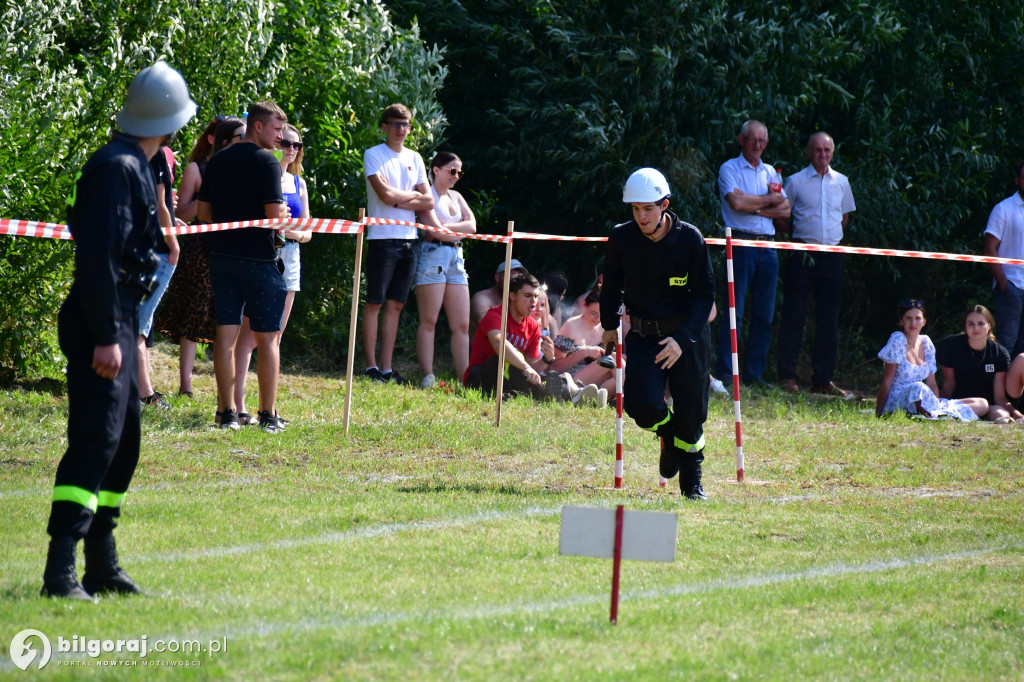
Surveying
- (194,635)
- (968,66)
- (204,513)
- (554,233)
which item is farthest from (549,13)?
(194,635)

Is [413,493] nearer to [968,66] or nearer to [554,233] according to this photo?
[554,233]

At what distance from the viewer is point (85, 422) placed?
5105 mm

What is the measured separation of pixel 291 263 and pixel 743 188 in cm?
512

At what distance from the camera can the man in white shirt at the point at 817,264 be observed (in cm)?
1401

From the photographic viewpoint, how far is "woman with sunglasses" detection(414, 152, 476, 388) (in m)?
12.7

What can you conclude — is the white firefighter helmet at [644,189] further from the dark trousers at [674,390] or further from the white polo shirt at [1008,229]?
the white polo shirt at [1008,229]

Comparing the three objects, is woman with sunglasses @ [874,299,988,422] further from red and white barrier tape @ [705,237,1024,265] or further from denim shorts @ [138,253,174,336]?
denim shorts @ [138,253,174,336]

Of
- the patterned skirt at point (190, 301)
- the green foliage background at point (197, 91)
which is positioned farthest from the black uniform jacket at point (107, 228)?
the green foliage background at point (197, 91)

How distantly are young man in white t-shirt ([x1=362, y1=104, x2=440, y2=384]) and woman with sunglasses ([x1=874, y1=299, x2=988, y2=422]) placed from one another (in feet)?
15.3

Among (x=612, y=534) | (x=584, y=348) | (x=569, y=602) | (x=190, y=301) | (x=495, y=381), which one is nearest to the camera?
(x=612, y=534)

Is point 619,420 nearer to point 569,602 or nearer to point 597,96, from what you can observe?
point 569,602

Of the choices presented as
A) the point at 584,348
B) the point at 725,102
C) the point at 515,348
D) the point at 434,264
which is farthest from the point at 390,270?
the point at 725,102

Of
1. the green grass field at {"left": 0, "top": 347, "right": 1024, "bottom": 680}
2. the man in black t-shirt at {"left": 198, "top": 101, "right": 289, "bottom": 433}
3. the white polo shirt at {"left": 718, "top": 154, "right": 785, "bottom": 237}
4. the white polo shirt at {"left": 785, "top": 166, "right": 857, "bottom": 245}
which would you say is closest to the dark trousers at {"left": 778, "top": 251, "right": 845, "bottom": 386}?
the white polo shirt at {"left": 785, "top": 166, "right": 857, "bottom": 245}

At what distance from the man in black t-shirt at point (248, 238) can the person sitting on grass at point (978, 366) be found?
7134 mm
